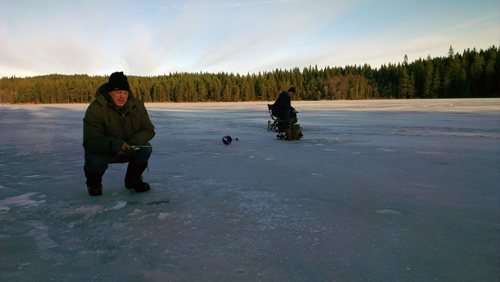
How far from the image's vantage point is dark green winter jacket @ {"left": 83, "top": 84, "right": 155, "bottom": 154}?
11.6 ft

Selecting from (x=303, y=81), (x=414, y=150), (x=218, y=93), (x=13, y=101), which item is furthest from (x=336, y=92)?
(x=13, y=101)

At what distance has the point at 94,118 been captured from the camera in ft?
11.7

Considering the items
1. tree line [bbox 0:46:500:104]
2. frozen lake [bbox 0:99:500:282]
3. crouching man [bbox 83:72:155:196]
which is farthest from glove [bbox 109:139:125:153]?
tree line [bbox 0:46:500:104]

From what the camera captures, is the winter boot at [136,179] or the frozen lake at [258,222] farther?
the winter boot at [136,179]

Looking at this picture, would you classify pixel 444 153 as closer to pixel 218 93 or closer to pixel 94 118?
pixel 94 118

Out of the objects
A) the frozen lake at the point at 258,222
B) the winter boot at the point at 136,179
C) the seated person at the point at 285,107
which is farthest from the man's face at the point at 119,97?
the seated person at the point at 285,107

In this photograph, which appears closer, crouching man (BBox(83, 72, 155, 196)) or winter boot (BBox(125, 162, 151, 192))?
crouching man (BBox(83, 72, 155, 196))

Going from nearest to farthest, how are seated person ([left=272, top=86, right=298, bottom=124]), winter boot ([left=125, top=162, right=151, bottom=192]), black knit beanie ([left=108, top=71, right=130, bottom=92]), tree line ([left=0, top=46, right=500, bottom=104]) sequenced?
black knit beanie ([left=108, top=71, right=130, bottom=92]), winter boot ([left=125, top=162, right=151, bottom=192]), seated person ([left=272, top=86, right=298, bottom=124]), tree line ([left=0, top=46, right=500, bottom=104])

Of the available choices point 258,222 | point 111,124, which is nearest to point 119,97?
point 111,124

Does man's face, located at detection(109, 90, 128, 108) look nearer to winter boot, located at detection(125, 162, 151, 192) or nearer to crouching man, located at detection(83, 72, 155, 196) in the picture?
crouching man, located at detection(83, 72, 155, 196)

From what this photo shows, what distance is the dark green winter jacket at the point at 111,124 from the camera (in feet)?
11.6

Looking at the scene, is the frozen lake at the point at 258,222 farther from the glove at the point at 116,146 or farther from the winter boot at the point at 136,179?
the glove at the point at 116,146

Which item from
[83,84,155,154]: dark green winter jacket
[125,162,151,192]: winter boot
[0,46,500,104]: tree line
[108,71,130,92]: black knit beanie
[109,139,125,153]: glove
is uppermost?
[0,46,500,104]: tree line

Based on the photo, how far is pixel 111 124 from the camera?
370 centimetres
